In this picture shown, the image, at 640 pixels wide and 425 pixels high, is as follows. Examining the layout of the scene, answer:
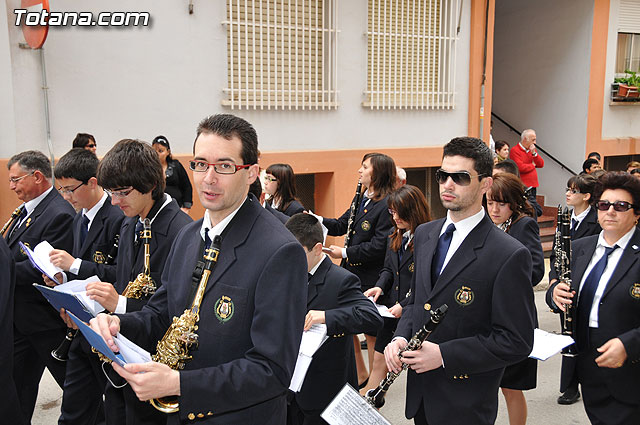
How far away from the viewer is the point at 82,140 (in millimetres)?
8602

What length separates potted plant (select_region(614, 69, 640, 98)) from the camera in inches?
619

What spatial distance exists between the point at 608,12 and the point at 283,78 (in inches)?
383

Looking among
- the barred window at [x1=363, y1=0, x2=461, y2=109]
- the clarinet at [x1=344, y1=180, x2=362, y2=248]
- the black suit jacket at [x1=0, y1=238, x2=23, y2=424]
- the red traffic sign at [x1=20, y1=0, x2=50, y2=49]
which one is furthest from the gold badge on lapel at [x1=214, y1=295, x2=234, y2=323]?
the barred window at [x1=363, y1=0, x2=461, y2=109]

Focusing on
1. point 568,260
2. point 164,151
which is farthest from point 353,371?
point 164,151

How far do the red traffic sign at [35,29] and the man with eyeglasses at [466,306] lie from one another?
6821 mm

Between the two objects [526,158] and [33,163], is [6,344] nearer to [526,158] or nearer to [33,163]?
[33,163]

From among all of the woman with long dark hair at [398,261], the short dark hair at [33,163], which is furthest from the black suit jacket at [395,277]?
the short dark hair at [33,163]

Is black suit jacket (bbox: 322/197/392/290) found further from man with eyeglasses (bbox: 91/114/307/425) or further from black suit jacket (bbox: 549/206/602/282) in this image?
man with eyeglasses (bbox: 91/114/307/425)

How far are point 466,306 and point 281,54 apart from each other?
27.7ft

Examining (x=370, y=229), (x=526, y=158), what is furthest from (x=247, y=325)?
(x=526, y=158)

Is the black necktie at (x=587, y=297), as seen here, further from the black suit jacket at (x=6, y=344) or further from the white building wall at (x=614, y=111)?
the white building wall at (x=614, y=111)

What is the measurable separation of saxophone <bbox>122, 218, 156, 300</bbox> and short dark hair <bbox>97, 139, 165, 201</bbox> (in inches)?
9.9

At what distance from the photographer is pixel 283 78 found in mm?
10945

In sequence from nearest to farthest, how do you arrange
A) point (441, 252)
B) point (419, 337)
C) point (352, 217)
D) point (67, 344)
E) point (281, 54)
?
point (419, 337) < point (441, 252) < point (67, 344) < point (352, 217) < point (281, 54)
